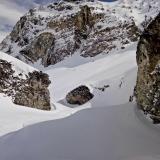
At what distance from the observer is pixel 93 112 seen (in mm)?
14461

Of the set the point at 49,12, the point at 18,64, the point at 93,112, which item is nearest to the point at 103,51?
the point at 49,12

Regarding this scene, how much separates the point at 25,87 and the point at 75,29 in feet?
110

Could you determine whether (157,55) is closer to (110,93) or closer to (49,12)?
(110,93)

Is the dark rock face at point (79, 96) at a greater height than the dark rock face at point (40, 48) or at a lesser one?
lesser

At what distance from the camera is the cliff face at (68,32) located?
1875 inches

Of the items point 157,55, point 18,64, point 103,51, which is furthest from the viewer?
point 103,51

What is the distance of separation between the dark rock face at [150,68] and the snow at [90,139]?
69 centimetres

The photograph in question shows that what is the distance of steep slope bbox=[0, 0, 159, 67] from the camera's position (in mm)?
47906

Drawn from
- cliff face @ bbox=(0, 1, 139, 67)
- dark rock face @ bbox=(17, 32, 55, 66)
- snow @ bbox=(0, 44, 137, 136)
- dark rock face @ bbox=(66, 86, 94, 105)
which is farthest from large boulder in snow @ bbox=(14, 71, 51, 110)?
dark rock face @ bbox=(17, 32, 55, 66)

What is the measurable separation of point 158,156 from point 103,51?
3567 centimetres

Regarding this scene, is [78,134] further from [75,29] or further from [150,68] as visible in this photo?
[75,29]

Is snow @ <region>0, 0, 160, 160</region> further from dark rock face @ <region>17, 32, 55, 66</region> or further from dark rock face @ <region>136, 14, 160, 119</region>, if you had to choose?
dark rock face @ <region>17, 32, 55, 66</region>

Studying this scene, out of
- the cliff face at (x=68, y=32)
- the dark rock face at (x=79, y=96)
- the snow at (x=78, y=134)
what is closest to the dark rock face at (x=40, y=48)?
the cliff face at (x=68, y=32)

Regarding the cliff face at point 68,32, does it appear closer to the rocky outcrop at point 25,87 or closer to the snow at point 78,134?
the rocky outcrop at point 25,87
